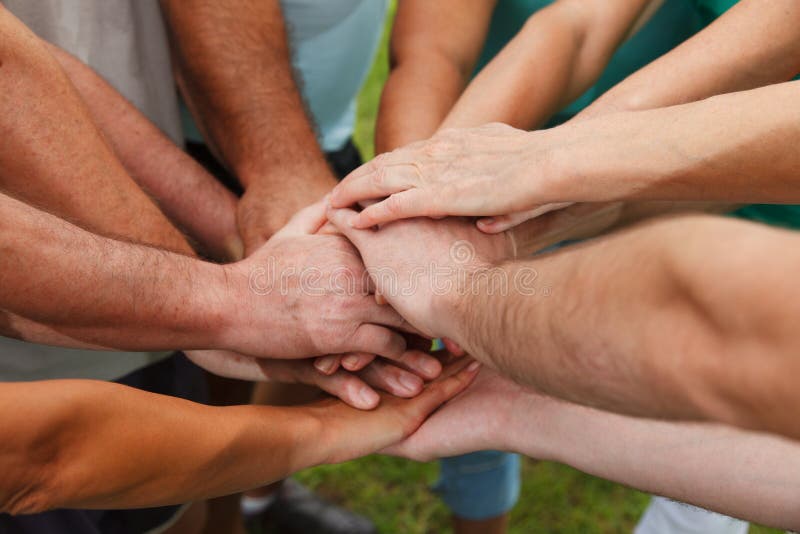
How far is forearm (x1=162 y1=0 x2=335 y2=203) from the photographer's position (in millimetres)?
1450

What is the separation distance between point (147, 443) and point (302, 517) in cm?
121

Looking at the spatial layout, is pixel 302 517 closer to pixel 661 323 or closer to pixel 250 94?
pixel 250 94

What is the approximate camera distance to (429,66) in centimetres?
146

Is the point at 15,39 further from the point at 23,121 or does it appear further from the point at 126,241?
the point at 126,241

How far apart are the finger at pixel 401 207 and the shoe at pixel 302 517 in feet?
3.37

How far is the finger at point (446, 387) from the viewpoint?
3.87 ft

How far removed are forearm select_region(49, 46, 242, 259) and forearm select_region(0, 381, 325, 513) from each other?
491 millimetres

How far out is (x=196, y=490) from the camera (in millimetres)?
926

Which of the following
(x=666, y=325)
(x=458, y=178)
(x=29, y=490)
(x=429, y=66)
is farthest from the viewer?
(x=429, y=66)

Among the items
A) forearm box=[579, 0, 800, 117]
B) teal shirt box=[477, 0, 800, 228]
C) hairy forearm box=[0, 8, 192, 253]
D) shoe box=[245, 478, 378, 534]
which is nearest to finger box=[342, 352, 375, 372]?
hairy forearm box=[0, 8, 192, 253]

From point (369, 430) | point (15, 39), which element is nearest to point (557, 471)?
point (369, 430)

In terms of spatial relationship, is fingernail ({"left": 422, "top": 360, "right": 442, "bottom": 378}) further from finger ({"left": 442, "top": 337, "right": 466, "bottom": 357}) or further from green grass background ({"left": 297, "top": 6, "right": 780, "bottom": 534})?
green grass background ({"left": 297, "top": 6, "right": 780, "bottom": 534})

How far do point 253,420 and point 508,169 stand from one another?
47cm

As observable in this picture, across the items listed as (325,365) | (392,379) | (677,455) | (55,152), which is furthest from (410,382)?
(55,152)
